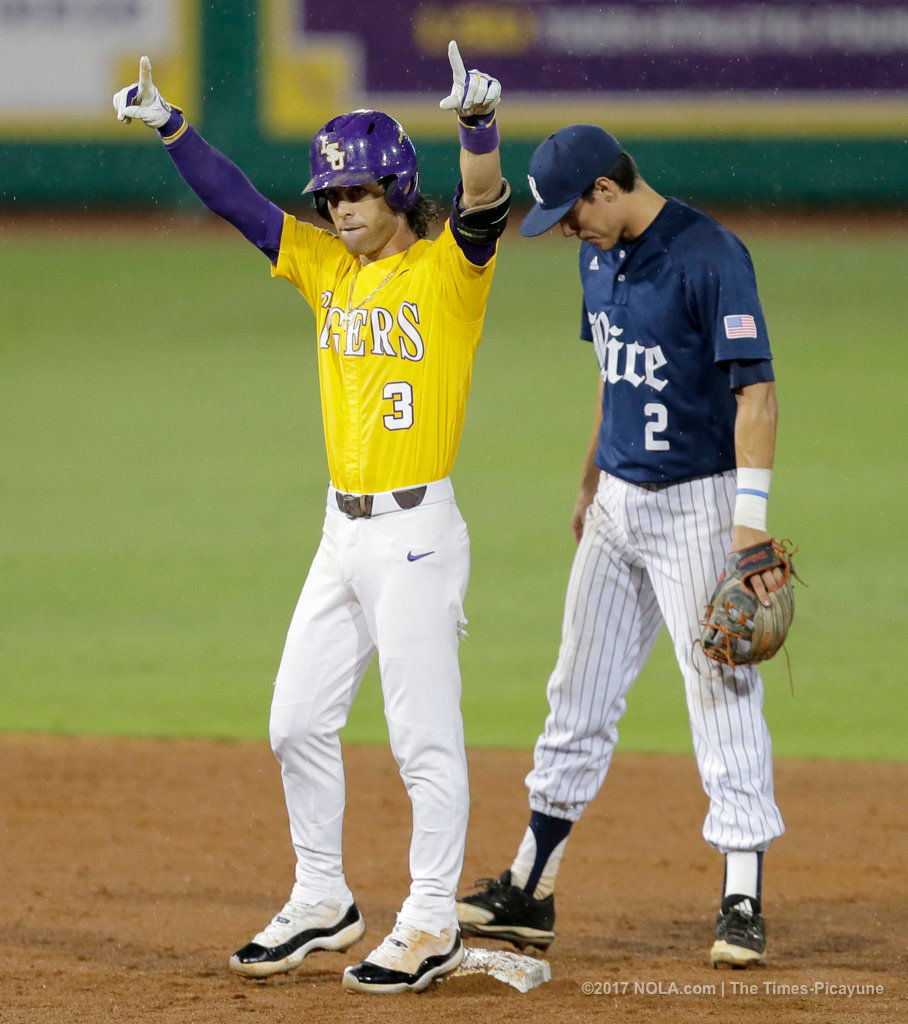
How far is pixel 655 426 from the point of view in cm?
424

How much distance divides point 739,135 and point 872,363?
5601 mm

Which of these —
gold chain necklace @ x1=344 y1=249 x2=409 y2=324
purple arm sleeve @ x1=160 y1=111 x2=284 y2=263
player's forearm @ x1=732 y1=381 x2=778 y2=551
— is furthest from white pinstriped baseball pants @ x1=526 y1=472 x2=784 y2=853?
purple arm sleeve @ x1=160 y1=111 x2=284 y2=263

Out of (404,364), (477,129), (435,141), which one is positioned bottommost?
(404,364)

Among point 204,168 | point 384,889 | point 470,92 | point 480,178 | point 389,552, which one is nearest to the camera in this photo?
point 470,92

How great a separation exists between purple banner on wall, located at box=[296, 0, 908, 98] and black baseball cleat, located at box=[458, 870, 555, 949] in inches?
604

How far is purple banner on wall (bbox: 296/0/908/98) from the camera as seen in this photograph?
60.8 ft

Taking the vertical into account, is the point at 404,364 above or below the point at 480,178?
below

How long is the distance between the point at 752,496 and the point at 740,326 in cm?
44

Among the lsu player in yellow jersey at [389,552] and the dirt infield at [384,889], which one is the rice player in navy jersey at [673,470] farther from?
the lsu player in yellow jersey at [389,552]

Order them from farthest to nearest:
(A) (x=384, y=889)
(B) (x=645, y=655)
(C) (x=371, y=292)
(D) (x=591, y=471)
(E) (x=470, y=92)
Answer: (A) (x=384, y=889) < (D) (x=591, y=471) < (B) (x=645, y=655) < (C) (x=371, y=292) < (E) (x=470, y=92)

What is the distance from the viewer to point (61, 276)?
17.9 meters

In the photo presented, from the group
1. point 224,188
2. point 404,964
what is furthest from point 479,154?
point 404,964

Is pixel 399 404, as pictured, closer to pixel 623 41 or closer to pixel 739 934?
pixel 739 934

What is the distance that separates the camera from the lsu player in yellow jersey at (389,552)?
3861 mm
